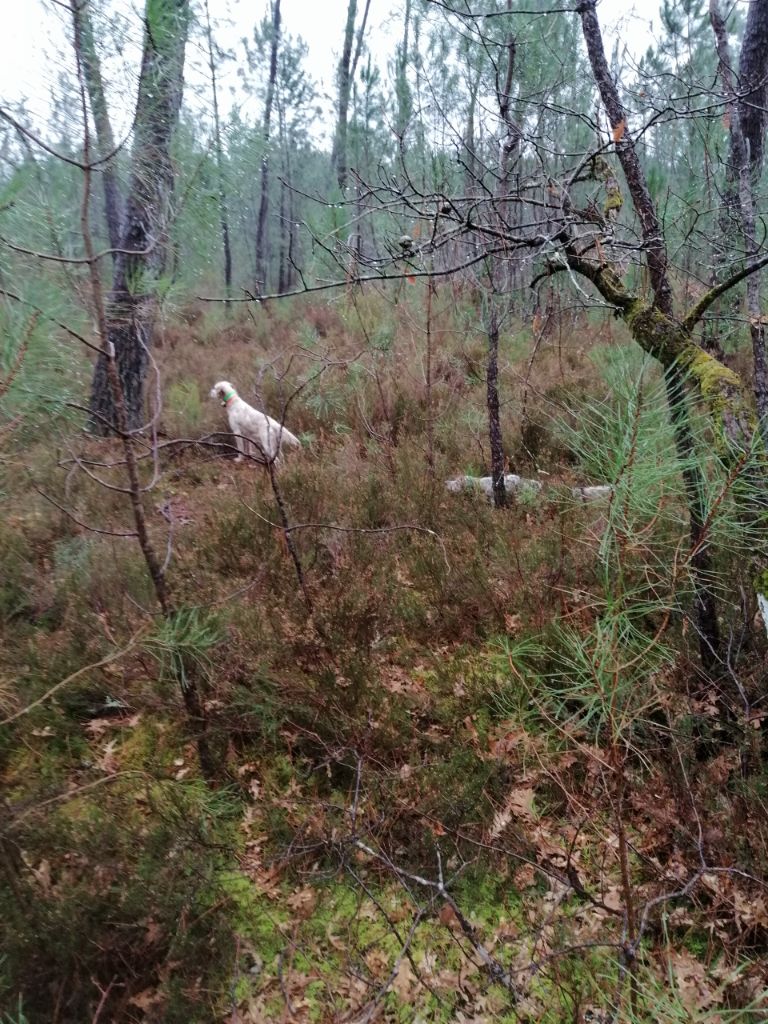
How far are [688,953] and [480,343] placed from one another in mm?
7377

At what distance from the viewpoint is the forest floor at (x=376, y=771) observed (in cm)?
187

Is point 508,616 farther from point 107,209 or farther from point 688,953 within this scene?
point 107,209

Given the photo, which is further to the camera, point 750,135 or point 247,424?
point 247,424

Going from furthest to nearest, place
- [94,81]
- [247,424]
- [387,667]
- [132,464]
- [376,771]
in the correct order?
[247,424] → [387,667] → [376,771] → [132,464] → [94,81]

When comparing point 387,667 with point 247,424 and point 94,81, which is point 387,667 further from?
point 247,424

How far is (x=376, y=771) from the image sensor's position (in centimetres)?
273

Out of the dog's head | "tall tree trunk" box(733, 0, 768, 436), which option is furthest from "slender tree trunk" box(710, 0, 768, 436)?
the dog's head

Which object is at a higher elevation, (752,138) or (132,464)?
(752,138)

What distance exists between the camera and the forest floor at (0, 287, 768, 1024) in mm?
1865

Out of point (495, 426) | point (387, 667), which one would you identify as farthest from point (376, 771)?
point (495, 426)

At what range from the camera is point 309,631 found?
336 centimetres

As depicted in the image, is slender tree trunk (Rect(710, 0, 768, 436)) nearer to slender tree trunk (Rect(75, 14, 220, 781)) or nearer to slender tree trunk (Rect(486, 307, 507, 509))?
slender tree trunk (Rect(486, 307, 507, 509))

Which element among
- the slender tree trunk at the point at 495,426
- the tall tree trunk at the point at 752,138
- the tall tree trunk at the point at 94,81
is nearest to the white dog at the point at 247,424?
the slender tree trunk at the point at 495,426

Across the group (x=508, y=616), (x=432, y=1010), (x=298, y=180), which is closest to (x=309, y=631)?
(x=508, y=616)
